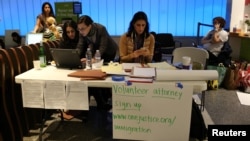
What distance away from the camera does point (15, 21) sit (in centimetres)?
596

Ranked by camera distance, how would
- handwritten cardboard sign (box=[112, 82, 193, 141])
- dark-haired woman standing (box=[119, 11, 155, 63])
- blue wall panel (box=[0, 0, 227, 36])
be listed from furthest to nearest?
blue wall panel (box=[0, 0, 227, 36]) < dark-haired woman standing (box=[119, 11, 155, 63]) < handwritten cardboard sign (box=[112, 82, 193, 141])

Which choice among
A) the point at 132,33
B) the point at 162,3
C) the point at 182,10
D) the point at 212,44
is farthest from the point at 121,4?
the point at 132,33

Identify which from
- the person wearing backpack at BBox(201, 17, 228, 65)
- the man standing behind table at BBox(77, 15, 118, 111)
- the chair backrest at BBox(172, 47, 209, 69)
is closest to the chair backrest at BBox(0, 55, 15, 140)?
the man standing behind table at BBox(77, 15, 118, 111)

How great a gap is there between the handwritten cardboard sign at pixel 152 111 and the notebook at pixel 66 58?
1.74 ft

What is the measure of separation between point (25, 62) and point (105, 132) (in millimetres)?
1054

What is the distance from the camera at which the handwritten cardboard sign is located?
196 centimetres

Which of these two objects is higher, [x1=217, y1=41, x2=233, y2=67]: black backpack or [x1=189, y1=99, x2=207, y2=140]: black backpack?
[x1=217, y1=41, x2=233, y2=67]: black backpack

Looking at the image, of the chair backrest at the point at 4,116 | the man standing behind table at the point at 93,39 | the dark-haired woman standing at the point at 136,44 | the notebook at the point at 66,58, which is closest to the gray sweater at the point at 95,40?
the man standing behind table at the point at 93,39

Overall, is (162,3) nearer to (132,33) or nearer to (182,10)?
(182,10)

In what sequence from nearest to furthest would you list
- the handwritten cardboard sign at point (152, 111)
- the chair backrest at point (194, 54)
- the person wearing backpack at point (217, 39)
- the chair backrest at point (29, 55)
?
the handwritten cardboard sign at point (152, 111)
the chair backrest at point (29, 55)
the chair backrest at point (194, 54)
the person wearing backpack at point (217, 39)

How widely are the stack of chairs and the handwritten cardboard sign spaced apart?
917 mm

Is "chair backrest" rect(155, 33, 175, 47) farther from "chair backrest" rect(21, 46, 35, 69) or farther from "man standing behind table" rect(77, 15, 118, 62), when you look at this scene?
"chair backrest" rect(21, 46, 35, 69)

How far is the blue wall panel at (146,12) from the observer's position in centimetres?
555

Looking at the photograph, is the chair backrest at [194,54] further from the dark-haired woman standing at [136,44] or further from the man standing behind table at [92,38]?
→ the man standing behind table at [92,38]
